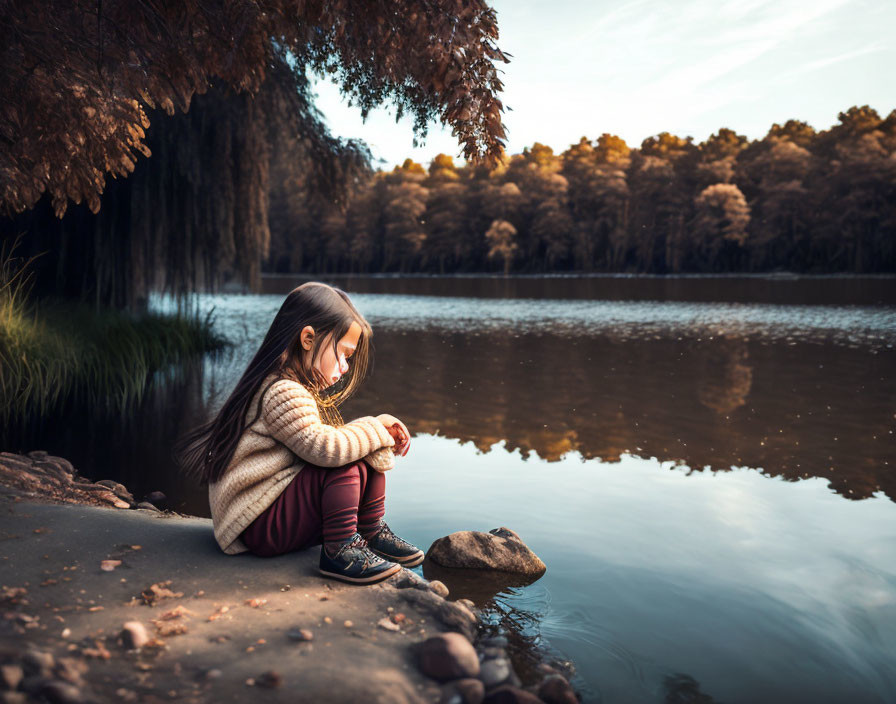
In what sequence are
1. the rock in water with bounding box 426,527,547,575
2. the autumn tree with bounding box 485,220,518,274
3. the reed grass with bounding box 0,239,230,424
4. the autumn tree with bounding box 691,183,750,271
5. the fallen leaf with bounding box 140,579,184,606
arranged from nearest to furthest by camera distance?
the fallen leaf with bounding box 140,579,184,606 < the rock in water with bounding box 426,527,547,575 < the reed grass with bounding box 0,239,230,424 < the autumn tree with bounding box 691,183,750,271 < the autumn tree with bounding box 485,220,518,274

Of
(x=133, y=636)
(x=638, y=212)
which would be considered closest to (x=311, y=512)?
(x=133, y=636)

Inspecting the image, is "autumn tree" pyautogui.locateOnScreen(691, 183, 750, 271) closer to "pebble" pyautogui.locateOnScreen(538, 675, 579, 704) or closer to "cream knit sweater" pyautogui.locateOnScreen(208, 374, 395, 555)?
"cream knit sweater" pyautogui.locateOnScreen(208, 374, 395, 555)

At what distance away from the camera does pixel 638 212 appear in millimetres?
54875

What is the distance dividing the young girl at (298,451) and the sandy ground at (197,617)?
0.38 feet

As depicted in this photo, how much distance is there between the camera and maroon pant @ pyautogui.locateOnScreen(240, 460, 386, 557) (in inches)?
112

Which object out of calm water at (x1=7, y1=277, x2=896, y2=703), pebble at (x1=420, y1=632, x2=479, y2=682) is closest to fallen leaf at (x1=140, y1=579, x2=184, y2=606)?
pebble at (x1=420, y1=632, x2=479, y2=682)

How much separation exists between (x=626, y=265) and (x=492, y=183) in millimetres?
15659

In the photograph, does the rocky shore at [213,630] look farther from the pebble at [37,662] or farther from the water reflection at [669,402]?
the water reflection at [669,402]

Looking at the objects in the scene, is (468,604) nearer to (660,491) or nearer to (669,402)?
(660,491)

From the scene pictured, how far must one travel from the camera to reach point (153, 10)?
442 centimetres

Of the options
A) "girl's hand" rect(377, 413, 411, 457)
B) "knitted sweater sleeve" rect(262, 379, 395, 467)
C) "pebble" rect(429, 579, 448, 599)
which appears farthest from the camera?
"pebble" rect(429, 579, 448, 599)

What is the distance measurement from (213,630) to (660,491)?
3240 mm

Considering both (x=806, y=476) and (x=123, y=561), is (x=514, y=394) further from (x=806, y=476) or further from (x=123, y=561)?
(x=123, y=561)

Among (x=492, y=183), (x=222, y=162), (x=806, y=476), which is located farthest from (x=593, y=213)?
(x=806, y=476)
